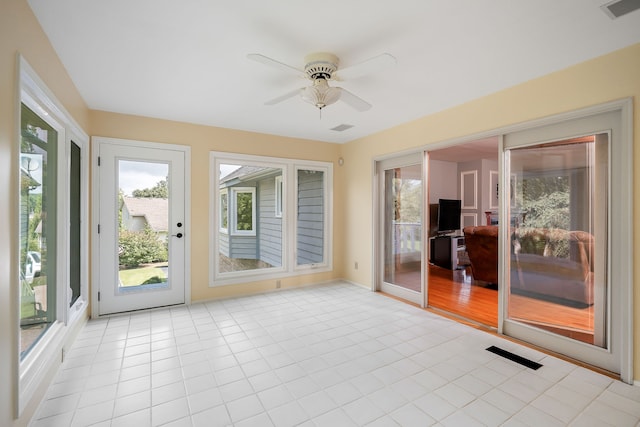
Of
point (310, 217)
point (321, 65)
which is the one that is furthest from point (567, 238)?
point (310, 217)

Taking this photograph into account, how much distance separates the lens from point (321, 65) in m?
2.40

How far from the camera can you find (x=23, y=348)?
202 cm

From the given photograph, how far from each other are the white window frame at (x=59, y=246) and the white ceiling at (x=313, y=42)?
447mm

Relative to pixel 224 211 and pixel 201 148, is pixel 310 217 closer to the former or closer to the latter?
pixel 224 211

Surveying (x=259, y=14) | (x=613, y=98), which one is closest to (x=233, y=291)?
(x=259, y=14)

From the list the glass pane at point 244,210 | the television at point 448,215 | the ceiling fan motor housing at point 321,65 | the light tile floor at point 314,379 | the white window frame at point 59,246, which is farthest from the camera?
the television at point 448,215

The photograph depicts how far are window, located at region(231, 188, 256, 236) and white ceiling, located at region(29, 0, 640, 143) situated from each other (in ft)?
6.58

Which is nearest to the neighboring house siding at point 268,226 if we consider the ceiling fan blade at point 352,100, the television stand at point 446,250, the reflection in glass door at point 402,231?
the reflection in glass door at point 402,231

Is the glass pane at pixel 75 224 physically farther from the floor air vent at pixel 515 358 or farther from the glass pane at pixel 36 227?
the floor air vent at pixel 515 358

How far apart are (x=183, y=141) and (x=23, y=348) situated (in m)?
2.89

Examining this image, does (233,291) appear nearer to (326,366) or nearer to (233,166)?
(233,166)

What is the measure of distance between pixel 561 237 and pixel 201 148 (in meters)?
4.39

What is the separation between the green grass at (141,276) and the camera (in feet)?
12.7

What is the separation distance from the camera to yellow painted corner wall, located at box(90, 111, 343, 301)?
383 cm
